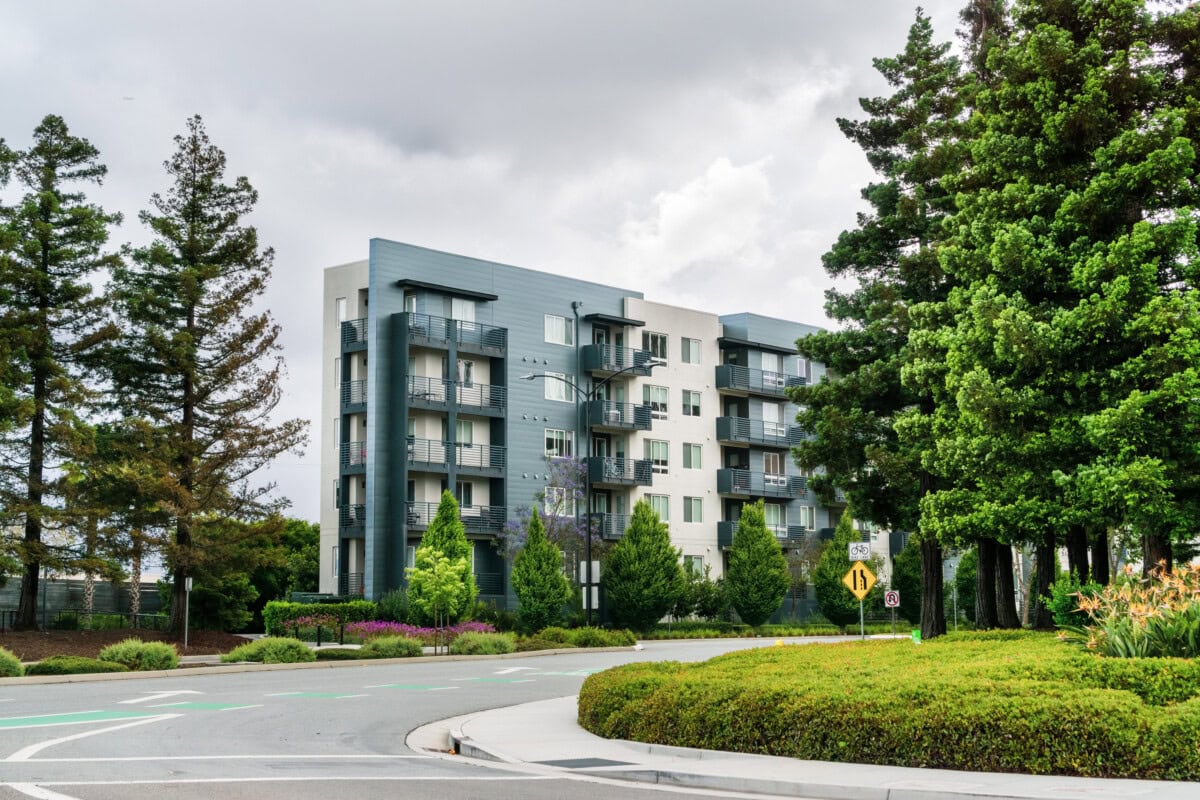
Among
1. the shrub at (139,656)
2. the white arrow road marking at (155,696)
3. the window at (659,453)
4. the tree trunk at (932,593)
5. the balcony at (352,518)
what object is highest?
the window at (659,453)

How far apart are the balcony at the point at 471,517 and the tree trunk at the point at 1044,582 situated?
28870 millimetres

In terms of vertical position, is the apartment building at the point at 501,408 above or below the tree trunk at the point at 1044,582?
above

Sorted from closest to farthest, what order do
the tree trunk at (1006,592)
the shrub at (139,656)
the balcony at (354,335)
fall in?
1. the tree trunk at (1006,592)
2. the shrub at (139,656)
3. the balcony at (354,335)

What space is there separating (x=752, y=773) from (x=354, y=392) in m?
44.9

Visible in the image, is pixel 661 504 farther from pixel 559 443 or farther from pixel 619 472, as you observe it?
pixel 559 443

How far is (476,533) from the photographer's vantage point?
56.0 meters

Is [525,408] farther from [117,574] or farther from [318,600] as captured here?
[117,574]

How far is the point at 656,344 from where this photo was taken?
64688 mm

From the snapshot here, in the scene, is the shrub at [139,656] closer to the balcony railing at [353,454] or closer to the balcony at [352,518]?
the balcony at [352,518]

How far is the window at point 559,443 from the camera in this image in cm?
5941

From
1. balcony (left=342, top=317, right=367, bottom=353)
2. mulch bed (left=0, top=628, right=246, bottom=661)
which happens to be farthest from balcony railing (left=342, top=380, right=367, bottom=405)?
mulch bed (left=0, top=628, right=246, bottom=661)

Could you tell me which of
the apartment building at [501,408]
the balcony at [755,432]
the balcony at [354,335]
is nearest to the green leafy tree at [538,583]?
the apartment building at [501,408]

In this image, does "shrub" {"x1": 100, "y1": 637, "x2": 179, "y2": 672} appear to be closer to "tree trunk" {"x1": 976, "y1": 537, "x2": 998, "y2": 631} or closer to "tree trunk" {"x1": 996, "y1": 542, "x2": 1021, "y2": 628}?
"tree trunk" {"x1": 976, "y1": 537, "x2": 998, "y2": 631}

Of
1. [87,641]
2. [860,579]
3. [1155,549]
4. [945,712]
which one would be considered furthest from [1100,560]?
[87,641]
